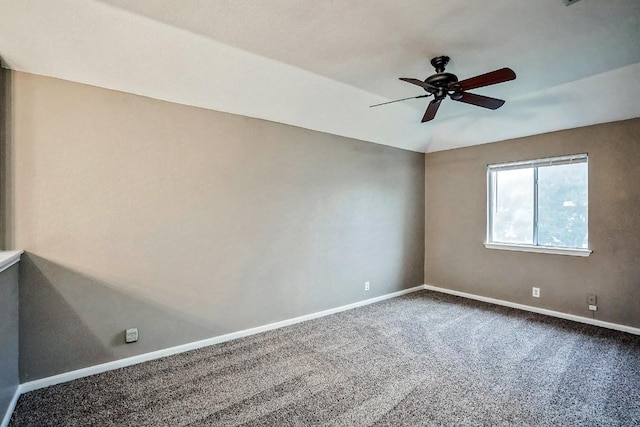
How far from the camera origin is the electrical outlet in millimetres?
2590

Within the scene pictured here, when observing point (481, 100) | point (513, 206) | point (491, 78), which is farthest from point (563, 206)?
point (491, 78)

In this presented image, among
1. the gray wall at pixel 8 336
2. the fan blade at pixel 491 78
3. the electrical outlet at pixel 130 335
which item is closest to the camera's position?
the gray wall at pixel 8 336

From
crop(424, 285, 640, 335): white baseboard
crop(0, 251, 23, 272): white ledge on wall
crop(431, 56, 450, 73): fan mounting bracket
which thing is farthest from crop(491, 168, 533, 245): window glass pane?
crop(0, 251, 23, 272): white ledge on wall

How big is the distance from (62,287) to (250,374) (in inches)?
62.9

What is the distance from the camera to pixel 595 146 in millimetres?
3562

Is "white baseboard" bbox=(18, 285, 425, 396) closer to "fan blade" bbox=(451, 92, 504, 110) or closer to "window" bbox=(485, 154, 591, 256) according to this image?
"window" bbox=(485, 154, 591, 256)

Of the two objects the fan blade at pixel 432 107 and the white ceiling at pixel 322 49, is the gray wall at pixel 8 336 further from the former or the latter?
the fan blade at pixel 432 107

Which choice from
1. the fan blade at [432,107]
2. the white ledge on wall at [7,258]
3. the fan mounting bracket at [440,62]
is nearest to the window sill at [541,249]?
the fan blade at [432,107]

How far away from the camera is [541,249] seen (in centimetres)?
399

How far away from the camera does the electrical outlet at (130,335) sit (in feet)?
8.50

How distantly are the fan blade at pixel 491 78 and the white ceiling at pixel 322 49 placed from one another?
0.35 meters

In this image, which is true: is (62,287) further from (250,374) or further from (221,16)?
(221,16)

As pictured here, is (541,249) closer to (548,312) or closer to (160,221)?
(548,312)

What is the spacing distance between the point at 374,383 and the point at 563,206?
340 cm
